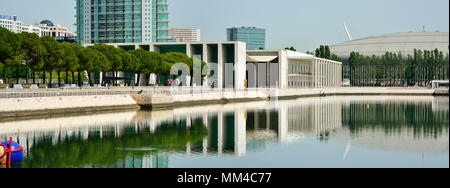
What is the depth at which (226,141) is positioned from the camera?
36281 millimetres

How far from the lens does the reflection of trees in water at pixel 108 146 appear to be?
90.7 feet

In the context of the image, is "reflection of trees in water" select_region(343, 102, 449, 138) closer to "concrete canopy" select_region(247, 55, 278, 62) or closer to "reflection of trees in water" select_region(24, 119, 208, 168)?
"reflection of trees in water" select_region(24, 119, 208, 168)

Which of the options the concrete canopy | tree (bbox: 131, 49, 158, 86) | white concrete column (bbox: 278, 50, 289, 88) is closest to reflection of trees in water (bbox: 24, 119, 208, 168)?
tree (bbox: 131, 49, 158, 86)

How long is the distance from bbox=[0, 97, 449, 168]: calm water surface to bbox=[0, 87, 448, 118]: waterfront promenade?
5.97 ft

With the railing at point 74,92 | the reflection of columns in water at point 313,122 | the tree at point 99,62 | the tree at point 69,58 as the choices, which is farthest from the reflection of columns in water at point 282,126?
the tree at point 99,62

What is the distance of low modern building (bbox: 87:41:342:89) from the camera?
105188 mm

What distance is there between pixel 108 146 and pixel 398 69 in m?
125

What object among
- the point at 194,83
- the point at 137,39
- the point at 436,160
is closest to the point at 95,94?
the point at 436,160

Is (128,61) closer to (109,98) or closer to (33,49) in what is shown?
(33,49)

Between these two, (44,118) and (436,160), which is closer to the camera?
(436,160)

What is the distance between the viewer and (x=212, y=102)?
73.4 metres

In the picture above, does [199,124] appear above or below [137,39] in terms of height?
below
